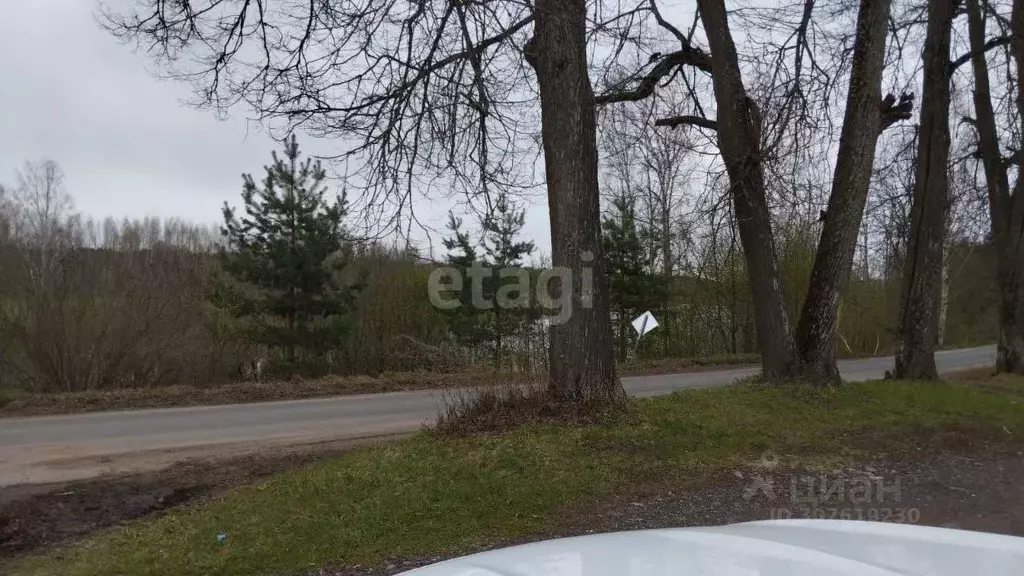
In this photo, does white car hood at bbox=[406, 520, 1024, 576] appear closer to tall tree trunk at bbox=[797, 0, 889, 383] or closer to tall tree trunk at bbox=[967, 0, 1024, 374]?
tall tree trunk at bbox=[797, 0, 889, 383]

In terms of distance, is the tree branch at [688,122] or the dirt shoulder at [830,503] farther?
the tree branch at [688,122]

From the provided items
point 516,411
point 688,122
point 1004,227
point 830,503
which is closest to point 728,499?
point 830,503

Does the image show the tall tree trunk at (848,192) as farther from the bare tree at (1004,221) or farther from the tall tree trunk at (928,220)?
the bare tree at (1004,221)

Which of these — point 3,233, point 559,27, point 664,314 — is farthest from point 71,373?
point 664,314

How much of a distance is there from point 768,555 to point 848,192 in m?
9.97

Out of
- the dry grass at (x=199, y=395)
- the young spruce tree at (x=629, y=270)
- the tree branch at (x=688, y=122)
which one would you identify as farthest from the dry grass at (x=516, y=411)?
the young spruce tree at (x=629, y=270)

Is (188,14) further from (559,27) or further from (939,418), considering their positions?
(939,418)

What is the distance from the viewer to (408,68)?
826 cm

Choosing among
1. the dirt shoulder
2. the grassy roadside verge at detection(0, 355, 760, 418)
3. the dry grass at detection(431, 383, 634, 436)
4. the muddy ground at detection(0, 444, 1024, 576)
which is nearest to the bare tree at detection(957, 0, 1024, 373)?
the muddy ground at detection(0, 444, 1024, 576)

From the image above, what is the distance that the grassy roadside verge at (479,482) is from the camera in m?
5.31

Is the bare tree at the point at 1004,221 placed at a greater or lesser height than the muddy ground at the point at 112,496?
greater

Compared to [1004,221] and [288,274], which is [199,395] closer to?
[288,274]

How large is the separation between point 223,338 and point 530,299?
33.8 ft

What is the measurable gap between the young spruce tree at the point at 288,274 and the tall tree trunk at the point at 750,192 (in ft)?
43.7
